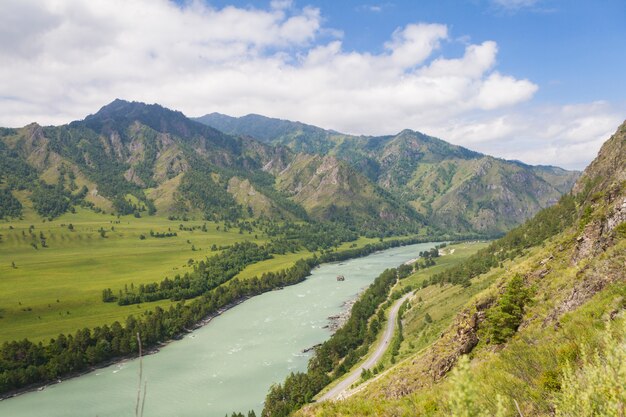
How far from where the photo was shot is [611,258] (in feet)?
90.7

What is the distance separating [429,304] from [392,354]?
32247 mm

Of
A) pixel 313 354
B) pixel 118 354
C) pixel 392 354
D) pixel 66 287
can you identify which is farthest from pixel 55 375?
pixel 66 287

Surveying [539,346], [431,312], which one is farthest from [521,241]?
[539,346]

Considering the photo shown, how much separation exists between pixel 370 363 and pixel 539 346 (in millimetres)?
73519

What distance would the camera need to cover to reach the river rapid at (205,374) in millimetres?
73250

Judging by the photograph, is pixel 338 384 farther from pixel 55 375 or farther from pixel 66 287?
pixel 66 287

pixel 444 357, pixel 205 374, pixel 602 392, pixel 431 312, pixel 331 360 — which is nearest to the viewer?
pixel 602 392

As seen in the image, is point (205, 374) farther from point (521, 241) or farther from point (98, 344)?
point (521, 241)

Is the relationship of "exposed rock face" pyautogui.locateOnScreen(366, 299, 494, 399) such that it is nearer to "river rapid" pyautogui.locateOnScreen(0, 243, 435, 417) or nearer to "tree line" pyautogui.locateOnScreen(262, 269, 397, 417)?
"tree line" pyautogui.locateOnScreen(262, 269, 397, 417)

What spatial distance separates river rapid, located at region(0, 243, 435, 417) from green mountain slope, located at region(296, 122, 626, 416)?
3397 centimetres

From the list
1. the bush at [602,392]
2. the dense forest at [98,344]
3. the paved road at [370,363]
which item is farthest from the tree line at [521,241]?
the bush at [602,392]

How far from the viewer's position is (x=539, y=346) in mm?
15109

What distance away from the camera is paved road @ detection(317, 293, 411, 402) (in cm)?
6812

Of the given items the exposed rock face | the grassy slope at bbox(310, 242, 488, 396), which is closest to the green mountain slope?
the exposed rock face
